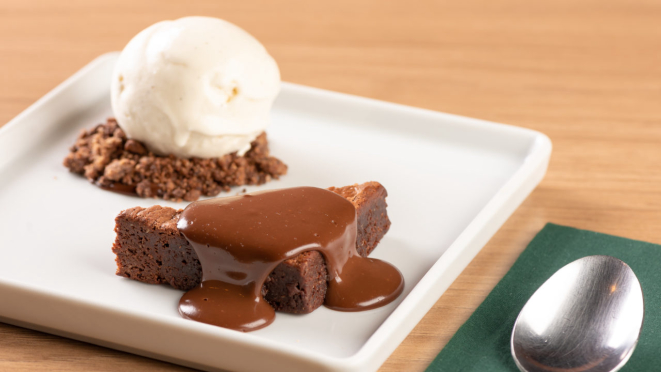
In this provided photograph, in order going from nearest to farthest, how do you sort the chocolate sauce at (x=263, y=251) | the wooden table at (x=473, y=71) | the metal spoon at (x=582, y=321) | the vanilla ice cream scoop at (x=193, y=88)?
1. the metal spoon at (x=582, y=321)
2. the chocolate sauce at (x=263, y=251)
3. the wooden table at (x=473, y=71)
4. the vanilla ice cream scoop at (x=193, y=88)

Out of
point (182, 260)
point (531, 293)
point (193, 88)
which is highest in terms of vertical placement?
point (193, 88)

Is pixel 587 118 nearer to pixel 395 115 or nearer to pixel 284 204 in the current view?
pixel 395 115

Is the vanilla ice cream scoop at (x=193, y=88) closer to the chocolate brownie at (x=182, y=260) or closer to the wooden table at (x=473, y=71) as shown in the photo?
the chocolate brownie at (x=182, y=260)

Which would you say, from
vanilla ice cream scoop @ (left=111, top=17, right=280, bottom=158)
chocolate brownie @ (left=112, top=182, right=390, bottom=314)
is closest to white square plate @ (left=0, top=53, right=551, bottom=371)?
chocolate brownie @ (left=112, top=182, right=390, bottom=314)

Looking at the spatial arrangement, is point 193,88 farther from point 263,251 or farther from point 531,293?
point 531,293

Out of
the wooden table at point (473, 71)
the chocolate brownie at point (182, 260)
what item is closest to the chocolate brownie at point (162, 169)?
the chocolate brownie at point (182, 260)

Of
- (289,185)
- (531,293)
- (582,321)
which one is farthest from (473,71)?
(582,321)
